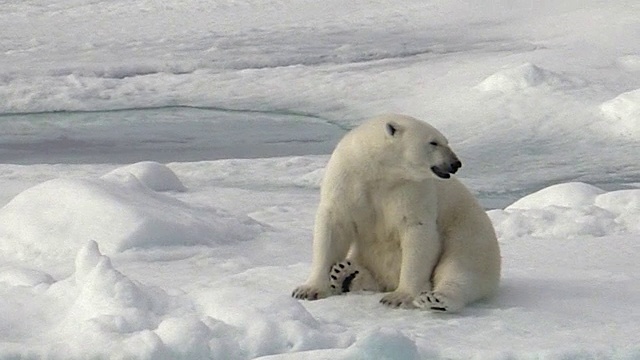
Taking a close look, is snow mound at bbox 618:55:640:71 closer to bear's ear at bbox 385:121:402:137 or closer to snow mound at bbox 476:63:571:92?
snow mound at bbox 476:63:571:92

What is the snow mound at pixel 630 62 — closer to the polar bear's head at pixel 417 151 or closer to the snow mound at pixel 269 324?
the polar bear's head at pixel 417 151

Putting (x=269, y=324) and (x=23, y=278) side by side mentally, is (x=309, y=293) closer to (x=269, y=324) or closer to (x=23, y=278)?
(x=269, y=324)

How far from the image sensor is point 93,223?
5.21 metres

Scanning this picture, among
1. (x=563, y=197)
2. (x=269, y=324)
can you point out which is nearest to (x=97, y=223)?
(x=269, y=324)

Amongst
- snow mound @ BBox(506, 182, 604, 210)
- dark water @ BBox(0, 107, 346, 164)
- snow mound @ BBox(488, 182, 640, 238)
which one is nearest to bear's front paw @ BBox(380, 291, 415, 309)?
snow mound @ BBox(488, 182, 640, 238)

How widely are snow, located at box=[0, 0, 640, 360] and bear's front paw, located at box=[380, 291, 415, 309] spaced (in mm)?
72

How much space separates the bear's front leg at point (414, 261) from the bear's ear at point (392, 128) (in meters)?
0.31

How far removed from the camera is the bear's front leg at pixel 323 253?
13.3 ft

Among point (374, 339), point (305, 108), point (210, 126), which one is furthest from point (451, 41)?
point (374, 339)

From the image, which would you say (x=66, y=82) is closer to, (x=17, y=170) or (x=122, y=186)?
(x=17, y=170)

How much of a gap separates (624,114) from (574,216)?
3.93 metres

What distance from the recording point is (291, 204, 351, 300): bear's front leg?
406cm

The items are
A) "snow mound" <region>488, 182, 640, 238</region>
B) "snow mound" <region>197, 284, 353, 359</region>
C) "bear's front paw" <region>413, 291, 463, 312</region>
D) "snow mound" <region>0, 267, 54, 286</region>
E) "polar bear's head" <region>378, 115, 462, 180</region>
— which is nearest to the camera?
"snow mound" <region>197, 284, 353, 359</region>

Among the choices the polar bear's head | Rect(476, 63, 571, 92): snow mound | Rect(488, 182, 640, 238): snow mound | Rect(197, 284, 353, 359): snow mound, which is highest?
the polar bear's head
